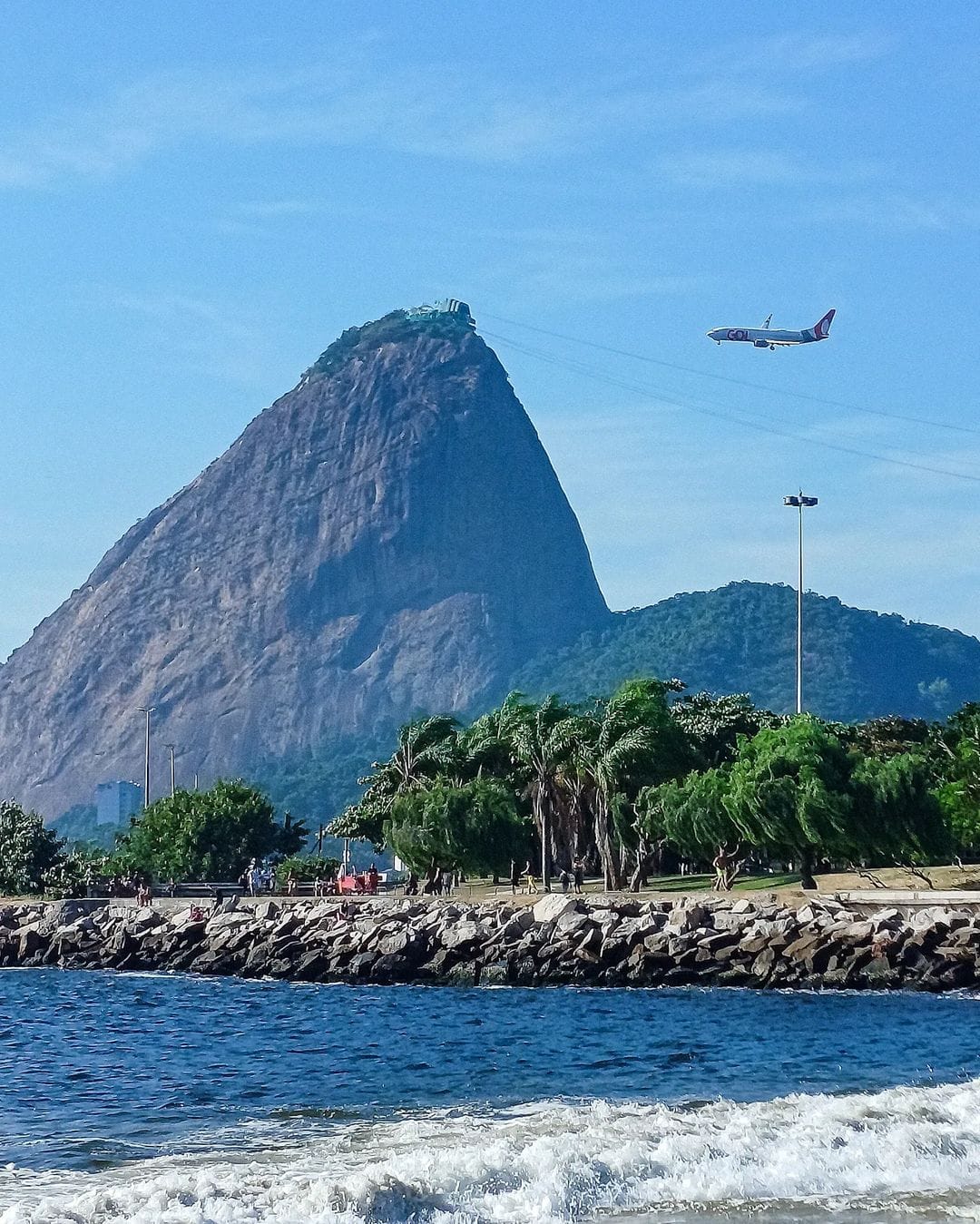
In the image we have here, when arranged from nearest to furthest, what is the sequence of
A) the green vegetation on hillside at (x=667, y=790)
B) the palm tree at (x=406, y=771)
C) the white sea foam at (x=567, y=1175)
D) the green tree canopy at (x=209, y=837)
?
1. the white sea foam at (x=567, y=1175)
2. the green vegetation on hillside at (x=667, y=790)
3. the palm tree at (x=406, y=771)
4. the green tree canopy at (x=209, y=837)

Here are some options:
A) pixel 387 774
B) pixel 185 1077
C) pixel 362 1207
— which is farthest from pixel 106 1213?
pixel 387 774

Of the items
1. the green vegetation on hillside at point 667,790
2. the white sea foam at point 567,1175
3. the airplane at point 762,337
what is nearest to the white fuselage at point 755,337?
the airplane at point 762,337

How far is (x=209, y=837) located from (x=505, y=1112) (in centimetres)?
7598

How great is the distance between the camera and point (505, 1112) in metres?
25.4

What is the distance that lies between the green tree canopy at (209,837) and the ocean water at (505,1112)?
53.9m

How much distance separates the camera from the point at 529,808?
80.9 meters

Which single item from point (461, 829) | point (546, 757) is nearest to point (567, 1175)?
point (461, 829)

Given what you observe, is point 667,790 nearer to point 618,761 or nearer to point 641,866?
point 618,761

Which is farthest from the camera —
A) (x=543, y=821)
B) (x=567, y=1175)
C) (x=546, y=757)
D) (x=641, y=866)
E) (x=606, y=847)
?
(x=543, y=821)

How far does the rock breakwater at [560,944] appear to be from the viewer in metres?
47.3

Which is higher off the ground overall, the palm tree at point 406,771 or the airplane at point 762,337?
the airplane at point 762,337

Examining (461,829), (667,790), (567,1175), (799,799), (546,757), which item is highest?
(546,757)

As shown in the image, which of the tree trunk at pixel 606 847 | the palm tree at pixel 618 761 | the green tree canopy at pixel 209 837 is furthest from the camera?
the green tree canopy at pixel 209 837

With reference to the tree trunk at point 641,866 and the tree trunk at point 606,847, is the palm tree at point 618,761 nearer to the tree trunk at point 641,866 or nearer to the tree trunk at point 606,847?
the tree trunk at point 606,847
